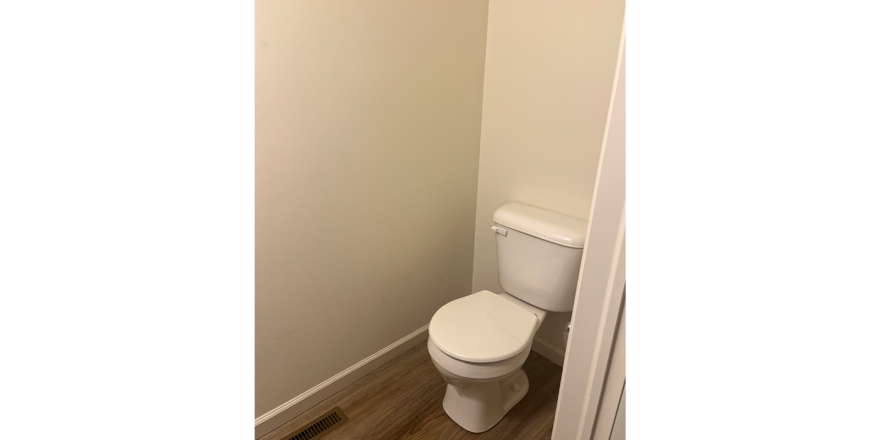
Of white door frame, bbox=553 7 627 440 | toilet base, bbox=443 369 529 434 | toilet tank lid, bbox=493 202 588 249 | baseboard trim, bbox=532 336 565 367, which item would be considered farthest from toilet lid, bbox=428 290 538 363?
white door frame, bbox=553 7 627 440

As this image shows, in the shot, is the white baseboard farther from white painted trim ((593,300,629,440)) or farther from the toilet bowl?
white painted trim ((593,300,629,440))

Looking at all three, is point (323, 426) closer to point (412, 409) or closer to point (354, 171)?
point (412, 409)

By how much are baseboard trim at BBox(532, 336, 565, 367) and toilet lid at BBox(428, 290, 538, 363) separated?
0.41 metres

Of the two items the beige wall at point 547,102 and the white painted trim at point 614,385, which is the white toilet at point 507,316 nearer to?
the beige wall at point 547,102

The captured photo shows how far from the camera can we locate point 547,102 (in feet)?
5.54

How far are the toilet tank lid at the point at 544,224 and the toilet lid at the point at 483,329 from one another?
11.5 inches

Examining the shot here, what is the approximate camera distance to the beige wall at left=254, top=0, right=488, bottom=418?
4.33ft

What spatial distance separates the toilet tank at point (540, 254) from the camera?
1.56 m

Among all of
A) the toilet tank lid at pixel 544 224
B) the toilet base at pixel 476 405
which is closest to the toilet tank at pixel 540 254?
the toilet tank lid at pixel 544 224
